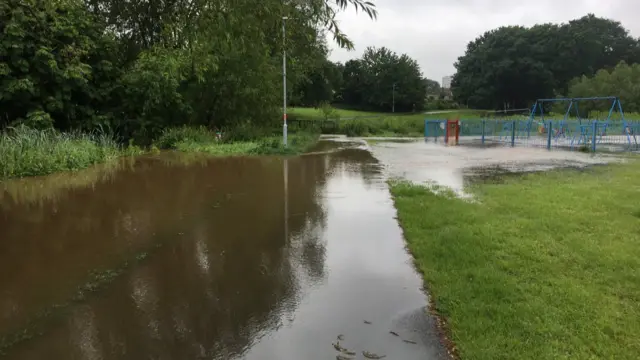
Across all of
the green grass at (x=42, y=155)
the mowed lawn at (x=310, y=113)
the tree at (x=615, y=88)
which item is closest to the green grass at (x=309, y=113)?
the mowed lawn at (x=310, y=113)

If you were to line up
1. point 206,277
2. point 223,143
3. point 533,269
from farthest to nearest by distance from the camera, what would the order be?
1. point 223,143
2. point 206,277
3. point 533,269

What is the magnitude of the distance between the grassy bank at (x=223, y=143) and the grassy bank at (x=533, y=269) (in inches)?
499

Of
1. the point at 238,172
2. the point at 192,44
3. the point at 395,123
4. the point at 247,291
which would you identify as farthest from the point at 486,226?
the point at 395,123

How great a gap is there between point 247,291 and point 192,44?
296cm

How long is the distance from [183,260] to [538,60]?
257 feet

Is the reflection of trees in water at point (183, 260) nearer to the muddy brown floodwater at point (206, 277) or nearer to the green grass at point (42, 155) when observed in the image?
the muddy brown floodwater at point (206, 277)

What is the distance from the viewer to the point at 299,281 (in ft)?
18.3

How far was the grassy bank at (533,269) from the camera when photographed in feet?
12.8

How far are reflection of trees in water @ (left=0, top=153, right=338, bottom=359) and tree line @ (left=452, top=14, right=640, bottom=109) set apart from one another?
70.7 m

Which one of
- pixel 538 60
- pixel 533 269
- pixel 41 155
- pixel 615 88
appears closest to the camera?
pixel 533 269

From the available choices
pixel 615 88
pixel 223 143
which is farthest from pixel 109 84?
pixel 615 88

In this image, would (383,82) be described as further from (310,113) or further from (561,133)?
(561,133)

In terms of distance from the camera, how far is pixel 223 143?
25.7 m

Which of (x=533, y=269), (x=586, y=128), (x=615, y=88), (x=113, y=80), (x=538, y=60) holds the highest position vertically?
(x=538, y=60)
